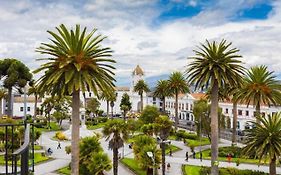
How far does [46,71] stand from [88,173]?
14249 millimetres

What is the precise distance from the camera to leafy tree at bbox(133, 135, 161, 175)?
39156 millimetres

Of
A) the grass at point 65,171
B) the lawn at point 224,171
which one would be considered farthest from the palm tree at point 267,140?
the grass at point 65,171

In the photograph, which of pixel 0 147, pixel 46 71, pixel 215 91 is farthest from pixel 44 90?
pixel 0 147

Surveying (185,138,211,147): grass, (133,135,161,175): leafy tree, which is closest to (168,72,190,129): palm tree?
(185,138,211,147): grass

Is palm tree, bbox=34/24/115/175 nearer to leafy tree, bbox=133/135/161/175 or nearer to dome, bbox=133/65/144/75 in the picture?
leafy tree, bbox=133/135/161/175

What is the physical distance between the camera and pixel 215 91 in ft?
123

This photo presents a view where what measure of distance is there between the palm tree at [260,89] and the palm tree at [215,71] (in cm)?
1164

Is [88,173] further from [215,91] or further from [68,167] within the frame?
[215,91]

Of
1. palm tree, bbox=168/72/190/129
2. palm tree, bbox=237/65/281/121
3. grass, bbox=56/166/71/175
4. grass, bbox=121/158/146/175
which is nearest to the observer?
grass, bbox=56/166/71/175

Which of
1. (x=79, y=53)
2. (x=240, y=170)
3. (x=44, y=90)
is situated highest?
(x=79, y=53)

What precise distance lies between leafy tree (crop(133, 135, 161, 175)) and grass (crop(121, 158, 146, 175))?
2472 mm

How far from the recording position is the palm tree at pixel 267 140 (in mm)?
33344

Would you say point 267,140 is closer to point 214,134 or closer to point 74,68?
point 214,134

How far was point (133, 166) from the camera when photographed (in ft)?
149
